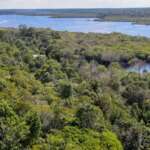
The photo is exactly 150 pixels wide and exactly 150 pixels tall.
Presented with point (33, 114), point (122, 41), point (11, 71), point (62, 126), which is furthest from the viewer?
point (122, 41)

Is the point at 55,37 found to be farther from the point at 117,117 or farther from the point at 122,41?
the point at 117,117

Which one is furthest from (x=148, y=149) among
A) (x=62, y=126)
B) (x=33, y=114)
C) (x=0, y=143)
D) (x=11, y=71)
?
(x=11, y=71)

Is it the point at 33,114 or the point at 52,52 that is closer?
the point at 33,114

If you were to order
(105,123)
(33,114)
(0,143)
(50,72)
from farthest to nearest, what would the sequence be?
(50,72) < (105,123) < (33,114) < (0,143)

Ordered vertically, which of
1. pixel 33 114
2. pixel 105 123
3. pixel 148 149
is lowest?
pixel 148 149

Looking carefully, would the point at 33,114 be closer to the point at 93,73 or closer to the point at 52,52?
the point at 93,73

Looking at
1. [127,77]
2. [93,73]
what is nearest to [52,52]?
[93,73]

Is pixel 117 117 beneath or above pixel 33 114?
beneath

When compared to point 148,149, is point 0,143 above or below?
above

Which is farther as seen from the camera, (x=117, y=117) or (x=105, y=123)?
(x=117, y=117)
